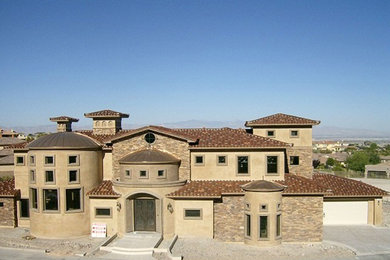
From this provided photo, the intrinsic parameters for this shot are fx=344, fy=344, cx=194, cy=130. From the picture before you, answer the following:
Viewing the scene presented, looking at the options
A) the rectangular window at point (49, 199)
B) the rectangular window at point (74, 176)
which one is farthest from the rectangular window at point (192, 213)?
the rectangular window at point (49, 199)

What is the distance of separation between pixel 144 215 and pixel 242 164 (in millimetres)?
7609

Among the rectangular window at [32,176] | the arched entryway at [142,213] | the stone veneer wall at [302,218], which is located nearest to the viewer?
the stone veneer wall at [302,218]

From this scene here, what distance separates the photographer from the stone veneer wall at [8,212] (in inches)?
999

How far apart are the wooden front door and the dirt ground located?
8.61ft

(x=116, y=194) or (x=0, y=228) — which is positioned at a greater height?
(x=116, y=194)

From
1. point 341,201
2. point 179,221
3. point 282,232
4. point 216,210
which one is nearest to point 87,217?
point 179,221

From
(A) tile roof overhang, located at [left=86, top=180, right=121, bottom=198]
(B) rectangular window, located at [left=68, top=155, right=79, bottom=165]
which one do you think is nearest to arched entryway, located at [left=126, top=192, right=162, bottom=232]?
(A) tile roof overhang, located at [left=86, top=180, right=121, bottom=198]

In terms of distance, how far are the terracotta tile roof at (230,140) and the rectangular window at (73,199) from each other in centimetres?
853

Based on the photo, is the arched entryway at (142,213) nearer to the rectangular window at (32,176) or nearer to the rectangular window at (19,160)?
the rectangular window at (32,176)

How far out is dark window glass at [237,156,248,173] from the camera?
79.6ft

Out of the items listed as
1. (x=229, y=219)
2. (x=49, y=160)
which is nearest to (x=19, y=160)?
(x=49, y=160)

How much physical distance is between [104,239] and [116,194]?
301 cm

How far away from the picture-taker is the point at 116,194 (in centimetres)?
2302

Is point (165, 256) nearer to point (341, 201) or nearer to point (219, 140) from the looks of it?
point (219, 140)
